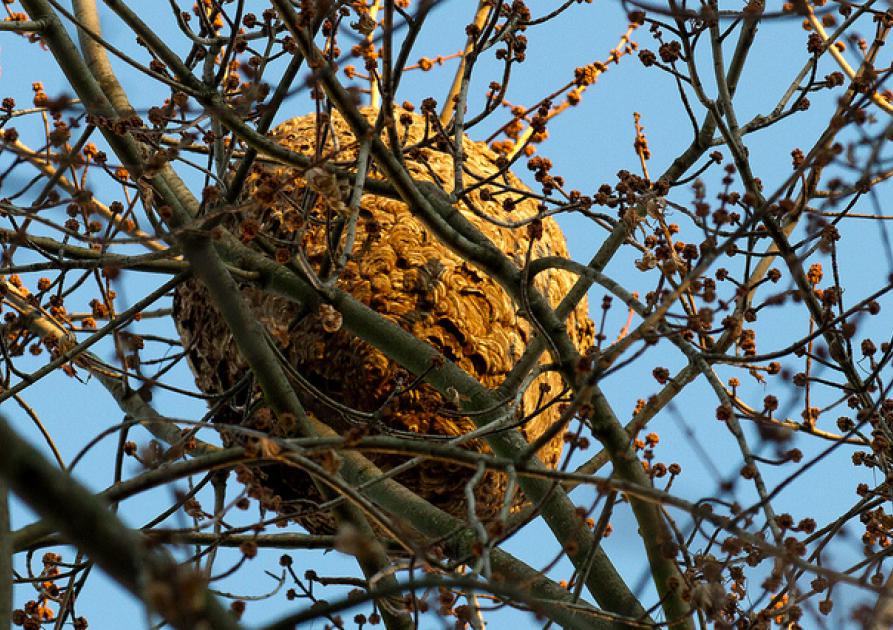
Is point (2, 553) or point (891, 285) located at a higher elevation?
point (891, 285)

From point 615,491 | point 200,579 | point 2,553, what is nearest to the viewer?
point 200,579

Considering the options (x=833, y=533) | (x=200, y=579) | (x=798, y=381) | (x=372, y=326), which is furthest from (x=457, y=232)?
(x=200, y=579)

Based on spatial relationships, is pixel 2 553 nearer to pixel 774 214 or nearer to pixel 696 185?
pixel 696 185

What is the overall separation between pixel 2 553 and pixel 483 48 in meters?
2.18

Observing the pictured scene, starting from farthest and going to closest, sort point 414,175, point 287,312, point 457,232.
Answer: point 414,175
point 287,312
point 457,232

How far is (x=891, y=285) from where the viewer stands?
3.15 meters

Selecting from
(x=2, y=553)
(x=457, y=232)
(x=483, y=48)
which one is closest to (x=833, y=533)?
(x=457, y=232)

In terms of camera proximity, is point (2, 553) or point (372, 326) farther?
point (372, 326)

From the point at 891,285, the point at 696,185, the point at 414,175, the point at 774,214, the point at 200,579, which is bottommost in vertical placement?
the point at 200,579

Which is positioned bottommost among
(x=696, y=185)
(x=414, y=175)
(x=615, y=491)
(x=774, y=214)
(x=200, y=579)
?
(x=200, y=579)

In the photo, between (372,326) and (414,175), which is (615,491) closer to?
(372,326)

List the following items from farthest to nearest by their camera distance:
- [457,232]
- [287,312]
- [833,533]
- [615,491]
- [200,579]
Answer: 1. [287,312]
2. [457,232]
3. [833,533]
4. [615,491]
5. [200,579]

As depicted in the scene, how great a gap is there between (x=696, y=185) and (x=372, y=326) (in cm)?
118

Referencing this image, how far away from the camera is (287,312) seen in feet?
13.8
